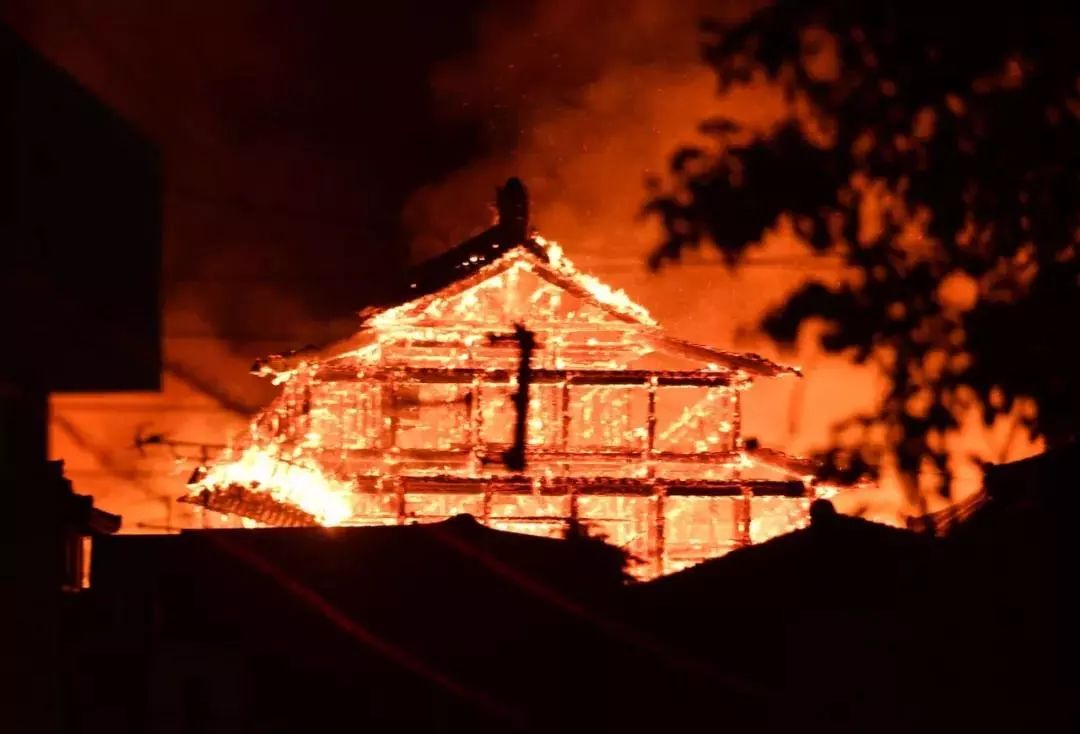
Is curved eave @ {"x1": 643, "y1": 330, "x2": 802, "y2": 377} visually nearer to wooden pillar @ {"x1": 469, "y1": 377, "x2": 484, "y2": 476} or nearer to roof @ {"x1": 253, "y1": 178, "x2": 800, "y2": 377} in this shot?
roof @ {"x1": 253, "y1": 178, "x2": 800, "y2": 377}

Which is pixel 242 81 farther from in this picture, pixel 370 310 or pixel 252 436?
pixel 252 436

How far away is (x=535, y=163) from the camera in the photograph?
867 centimetres

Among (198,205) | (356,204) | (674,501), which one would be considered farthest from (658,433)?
(198,205)

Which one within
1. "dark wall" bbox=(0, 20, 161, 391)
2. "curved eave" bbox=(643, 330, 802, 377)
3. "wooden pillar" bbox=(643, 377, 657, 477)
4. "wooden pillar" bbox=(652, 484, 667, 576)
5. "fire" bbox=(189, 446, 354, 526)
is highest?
"dark wall" bbox=(0, 20, 161, 391)

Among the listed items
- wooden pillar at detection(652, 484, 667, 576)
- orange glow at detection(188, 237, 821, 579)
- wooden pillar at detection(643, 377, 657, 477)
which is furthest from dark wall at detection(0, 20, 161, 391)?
wooden pillar at detection(652, 484, 667, 576)

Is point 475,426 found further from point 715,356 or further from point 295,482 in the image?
point 715,356

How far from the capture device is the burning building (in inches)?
314

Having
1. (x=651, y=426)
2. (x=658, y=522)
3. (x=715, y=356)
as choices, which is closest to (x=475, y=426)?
(x=651, y=426)

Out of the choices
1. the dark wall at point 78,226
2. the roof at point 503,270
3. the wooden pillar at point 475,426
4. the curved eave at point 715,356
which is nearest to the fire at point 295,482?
the roof at point 503,270

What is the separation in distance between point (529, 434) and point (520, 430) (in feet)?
0.24

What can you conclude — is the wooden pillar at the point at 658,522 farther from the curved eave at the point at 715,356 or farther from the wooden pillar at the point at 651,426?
the curved eave at the point at 715,356

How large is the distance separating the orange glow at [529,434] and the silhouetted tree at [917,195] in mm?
862

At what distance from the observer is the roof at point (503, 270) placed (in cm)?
783

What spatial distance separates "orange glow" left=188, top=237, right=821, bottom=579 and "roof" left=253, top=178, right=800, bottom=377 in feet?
0.07
